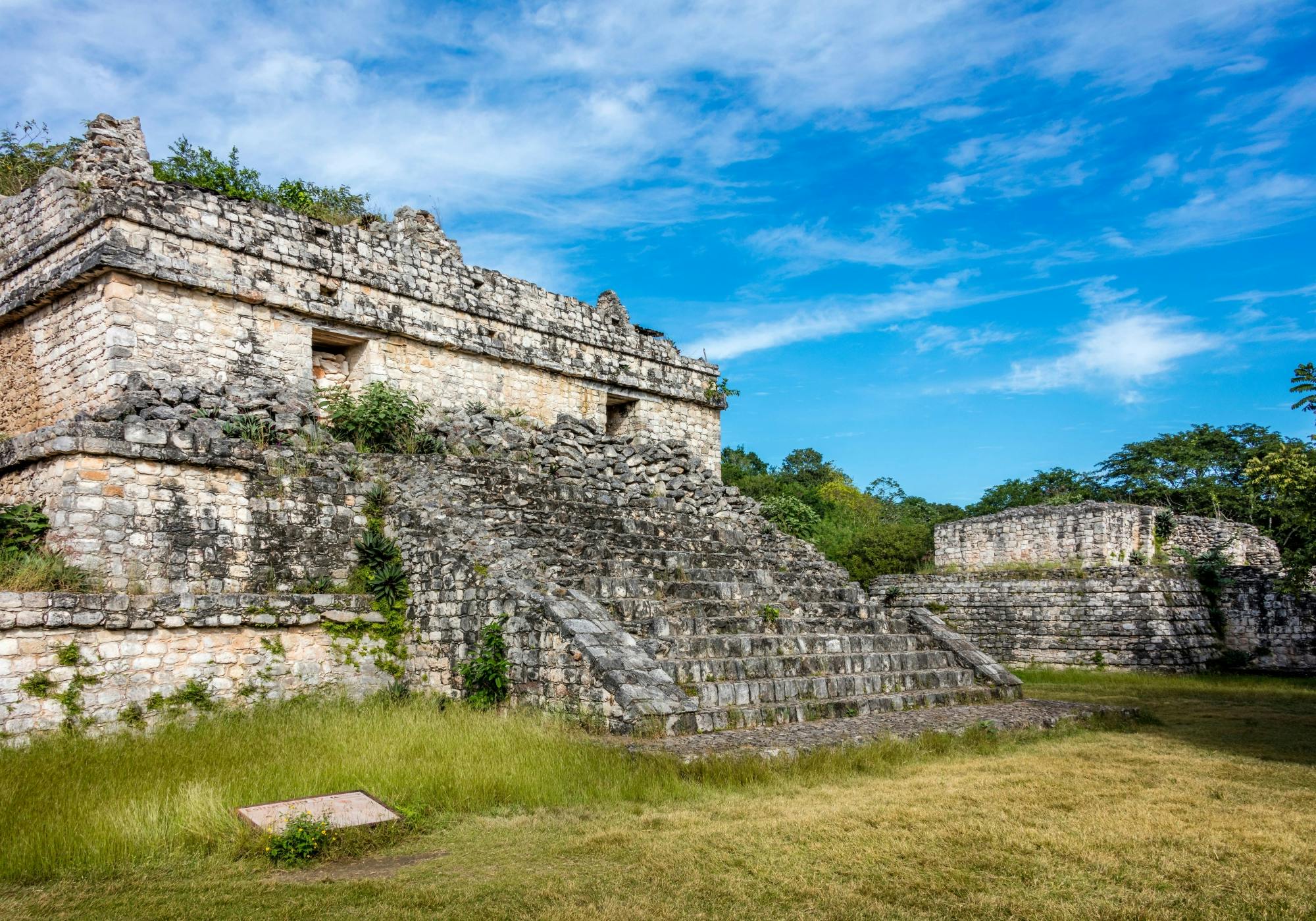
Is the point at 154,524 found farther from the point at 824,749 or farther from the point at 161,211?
the point at 824,749

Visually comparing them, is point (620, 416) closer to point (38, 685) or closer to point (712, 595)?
point (712, 595)

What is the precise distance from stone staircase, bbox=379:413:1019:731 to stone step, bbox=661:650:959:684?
0.01m

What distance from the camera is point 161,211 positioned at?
10859mm

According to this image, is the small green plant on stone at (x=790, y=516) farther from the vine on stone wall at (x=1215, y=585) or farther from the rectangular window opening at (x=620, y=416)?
the vine on stone wall at (x=1215, y=585)

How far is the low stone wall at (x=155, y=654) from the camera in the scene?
295 inches

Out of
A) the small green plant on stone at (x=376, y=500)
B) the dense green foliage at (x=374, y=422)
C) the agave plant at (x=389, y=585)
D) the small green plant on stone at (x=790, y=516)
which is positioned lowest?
the agave plant at (x=389, y=585)

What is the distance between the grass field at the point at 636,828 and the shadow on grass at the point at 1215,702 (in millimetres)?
512

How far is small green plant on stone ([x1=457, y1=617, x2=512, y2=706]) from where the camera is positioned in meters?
8.65

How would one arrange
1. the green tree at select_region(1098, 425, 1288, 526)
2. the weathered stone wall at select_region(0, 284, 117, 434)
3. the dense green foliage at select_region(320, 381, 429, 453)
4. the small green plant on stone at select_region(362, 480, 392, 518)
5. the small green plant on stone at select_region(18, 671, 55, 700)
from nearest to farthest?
1. the small green plant on stone at select_region(18, 671, 55, 700)
2. the weathered stone wall at select_region(0, 284, 117, 434)
3. the small green plant on stone at select_region(362, 480, 392, 518)
4. the dense green foliage at select_region(320, 381, 429, 453)
5. the green tree at select_region(1098, 425, 1288, 526)

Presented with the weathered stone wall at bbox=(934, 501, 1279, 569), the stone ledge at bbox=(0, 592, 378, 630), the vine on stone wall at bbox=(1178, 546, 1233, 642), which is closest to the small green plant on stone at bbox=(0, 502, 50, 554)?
the stone ledge at bbox=(0, 592, 378, 630)

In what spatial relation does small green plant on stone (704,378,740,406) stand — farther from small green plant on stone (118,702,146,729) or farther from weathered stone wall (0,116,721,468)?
small green plant on stone (118,702,146,729)

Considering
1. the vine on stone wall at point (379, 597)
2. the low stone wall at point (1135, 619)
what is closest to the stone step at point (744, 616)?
the vine on stone wall at point (379, 597)

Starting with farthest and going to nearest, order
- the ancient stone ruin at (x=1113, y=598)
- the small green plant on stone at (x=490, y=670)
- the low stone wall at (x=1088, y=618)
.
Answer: the ancient stone ruin at (x=1113, y=598)
the low stone wall at (x=1088, y=618)
the small green plant on stone at (x=490, y=670)

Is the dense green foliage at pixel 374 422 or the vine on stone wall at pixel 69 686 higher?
the dense green foliage at pixel 374 422
